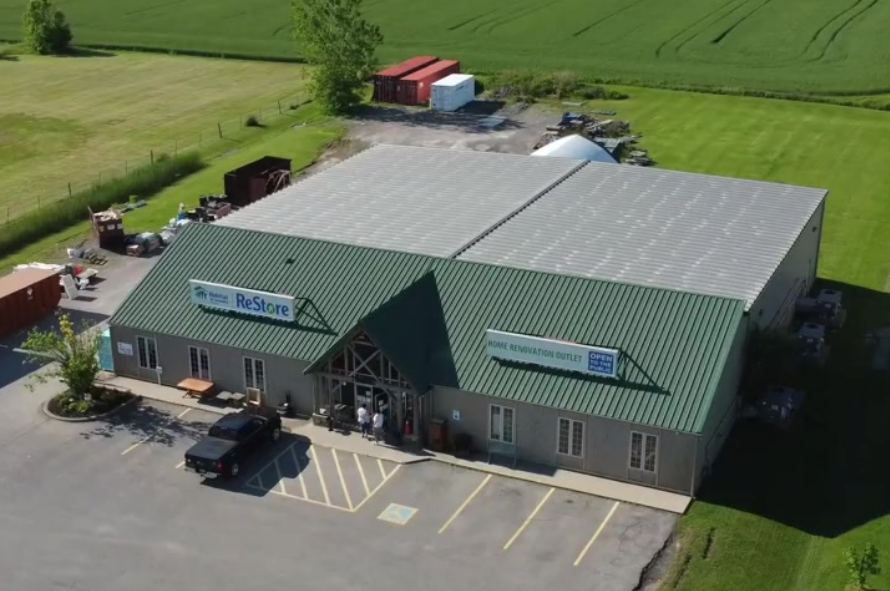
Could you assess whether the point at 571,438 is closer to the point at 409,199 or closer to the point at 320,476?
the point at 320,476

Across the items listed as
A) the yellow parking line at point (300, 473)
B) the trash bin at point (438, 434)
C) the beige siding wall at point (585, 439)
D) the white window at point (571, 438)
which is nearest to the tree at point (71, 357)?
the yellow parking line at point (300, 473)

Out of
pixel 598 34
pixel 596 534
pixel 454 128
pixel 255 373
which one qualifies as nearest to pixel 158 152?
pixel 454 128

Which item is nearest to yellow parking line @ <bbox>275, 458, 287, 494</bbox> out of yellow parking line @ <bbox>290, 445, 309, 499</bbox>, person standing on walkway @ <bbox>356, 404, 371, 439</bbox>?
yellow parking line @ <bbox>290, 445, 309, 499</bbox>

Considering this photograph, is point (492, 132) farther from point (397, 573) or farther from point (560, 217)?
point (397, 573)

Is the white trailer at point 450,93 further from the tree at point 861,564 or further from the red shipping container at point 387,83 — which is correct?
the tree at point 861,564

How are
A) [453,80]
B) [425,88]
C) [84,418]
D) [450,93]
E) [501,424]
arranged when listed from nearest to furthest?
[501,424] < [84,418] < [450,93] < [453,80] < [425,88]

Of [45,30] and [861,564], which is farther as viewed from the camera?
[45,30]
